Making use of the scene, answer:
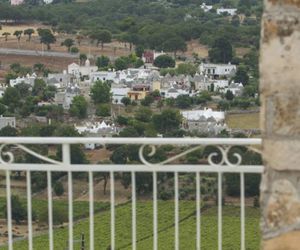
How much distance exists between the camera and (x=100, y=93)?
3297cm

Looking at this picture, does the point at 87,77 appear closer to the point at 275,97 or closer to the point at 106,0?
the point at 106,0

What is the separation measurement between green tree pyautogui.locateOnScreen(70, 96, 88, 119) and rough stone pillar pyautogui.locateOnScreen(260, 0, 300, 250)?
27.9 m

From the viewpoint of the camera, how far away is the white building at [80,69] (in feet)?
131

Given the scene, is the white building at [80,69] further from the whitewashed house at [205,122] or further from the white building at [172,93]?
the whitewashed house at [205,122]

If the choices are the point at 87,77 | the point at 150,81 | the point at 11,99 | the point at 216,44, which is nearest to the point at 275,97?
the point at 11,99

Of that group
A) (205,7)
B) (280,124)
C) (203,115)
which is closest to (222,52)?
(203,115)

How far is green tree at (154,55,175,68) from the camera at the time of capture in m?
42.6

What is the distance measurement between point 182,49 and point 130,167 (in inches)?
1695

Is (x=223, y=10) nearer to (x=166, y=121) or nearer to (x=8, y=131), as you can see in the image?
(x=166, y=121)

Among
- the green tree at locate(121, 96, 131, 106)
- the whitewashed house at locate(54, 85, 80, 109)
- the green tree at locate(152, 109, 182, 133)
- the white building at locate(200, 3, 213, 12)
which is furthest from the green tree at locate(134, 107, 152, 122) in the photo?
the white building at locate(200, 3, 213, 12)

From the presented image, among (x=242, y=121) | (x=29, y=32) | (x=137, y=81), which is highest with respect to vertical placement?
(x=29, y=32)

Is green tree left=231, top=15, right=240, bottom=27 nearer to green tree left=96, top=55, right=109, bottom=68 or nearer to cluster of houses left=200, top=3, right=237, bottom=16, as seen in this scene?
cluster of houses left=200, top=3, right=237, bottom=16

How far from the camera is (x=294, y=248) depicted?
216 cm

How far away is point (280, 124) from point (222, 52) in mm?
40557
